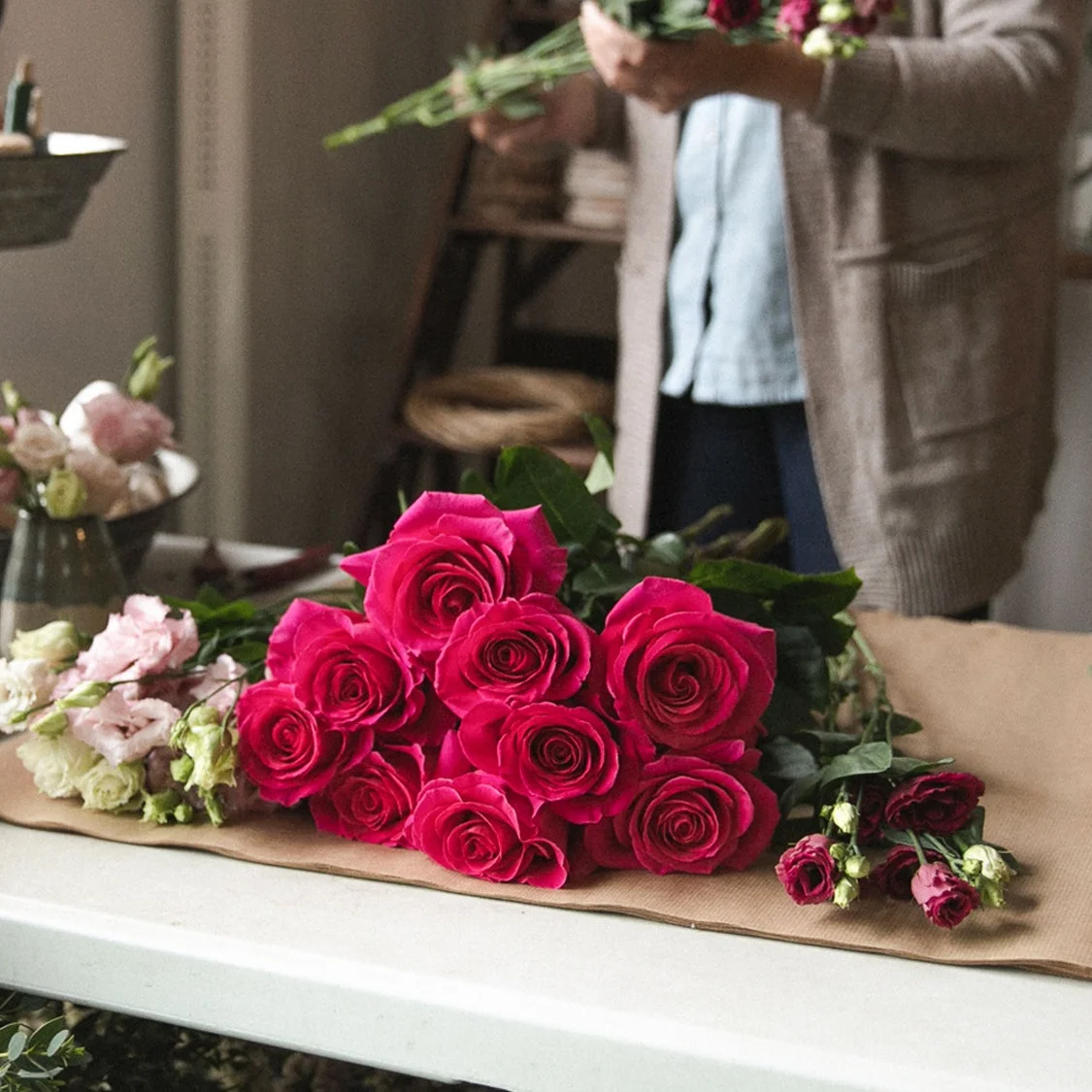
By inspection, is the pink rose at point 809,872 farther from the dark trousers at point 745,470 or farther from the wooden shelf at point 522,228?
the wooden shelf at point 522,228

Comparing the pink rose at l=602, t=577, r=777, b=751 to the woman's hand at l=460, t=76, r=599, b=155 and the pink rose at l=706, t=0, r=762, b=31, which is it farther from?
the woman's hand at l=460, t=76, r=599, b=155

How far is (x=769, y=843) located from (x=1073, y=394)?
159cm

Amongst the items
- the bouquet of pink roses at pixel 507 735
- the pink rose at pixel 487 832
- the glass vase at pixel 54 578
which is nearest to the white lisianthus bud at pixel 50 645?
the bouquet of pink roses at pixel 507 735

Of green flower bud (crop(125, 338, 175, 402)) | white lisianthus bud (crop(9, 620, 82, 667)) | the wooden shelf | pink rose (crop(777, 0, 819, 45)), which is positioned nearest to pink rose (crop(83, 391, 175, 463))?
green flower bud (crop(125, 338, 175, 402))

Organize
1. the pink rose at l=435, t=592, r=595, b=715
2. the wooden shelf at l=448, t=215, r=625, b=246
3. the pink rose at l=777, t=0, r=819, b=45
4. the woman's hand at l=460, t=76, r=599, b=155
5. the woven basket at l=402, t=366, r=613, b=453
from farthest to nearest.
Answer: the wooden shelf at l=448, t=215, r=625, b=246, the woven basket at l=402, t=366, r=613, b=453, the woman's hand at l=460, t=76, r=599, b=155, the pink rose at l=777, t=0, r=819, b=45, the pink rose at l=435, t=592, r=595, b=715

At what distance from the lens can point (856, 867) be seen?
65cm

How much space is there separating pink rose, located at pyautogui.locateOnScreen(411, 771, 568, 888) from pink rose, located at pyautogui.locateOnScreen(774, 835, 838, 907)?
110mm

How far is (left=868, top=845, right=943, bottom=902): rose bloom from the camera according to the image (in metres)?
0.68

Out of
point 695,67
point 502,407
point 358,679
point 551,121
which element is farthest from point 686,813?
point 502,407

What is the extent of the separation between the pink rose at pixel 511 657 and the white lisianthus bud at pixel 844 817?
13 centimetres

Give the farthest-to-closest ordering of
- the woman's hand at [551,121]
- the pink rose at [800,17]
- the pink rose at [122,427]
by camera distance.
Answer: the woman's hand at [551,121], the pink rose at [800,17], the pink rose at [122,427]

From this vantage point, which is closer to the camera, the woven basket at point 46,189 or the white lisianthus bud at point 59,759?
the white lisianthus bud at point 59,759

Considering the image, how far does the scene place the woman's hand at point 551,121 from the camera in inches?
62.6

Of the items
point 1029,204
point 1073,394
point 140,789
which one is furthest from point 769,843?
point 1073,394
